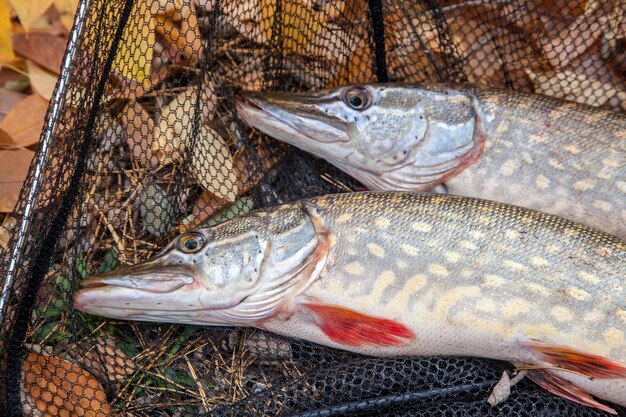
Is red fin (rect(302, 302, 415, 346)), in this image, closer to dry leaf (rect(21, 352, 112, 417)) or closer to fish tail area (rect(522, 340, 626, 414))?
fish tail area (rect(522, 340, 626, 414))

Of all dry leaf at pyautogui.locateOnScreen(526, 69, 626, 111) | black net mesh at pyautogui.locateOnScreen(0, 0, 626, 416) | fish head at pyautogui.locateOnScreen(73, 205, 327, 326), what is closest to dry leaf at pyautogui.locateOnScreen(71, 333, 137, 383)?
black net mesh at pyautogui.locateOnScreen(0, 0, 626, 416)

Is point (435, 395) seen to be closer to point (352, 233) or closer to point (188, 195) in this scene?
point (352, 233)

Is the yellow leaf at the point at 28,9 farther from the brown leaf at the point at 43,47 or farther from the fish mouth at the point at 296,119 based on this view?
the fish mouth at the point at 296,119

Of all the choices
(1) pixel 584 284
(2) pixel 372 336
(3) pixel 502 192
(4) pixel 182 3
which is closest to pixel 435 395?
(2) pixel 372 336

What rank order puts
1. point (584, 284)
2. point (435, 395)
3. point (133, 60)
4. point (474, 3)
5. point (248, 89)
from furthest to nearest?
point (474, 3) < point (248, 89) < point (133, 60) < point (435, 395) < point (584, 284)

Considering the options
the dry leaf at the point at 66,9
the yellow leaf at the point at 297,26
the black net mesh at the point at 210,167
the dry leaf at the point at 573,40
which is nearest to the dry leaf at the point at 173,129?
the black net mesh at the point at 210,167

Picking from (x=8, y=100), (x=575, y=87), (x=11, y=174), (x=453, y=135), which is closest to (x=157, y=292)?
(x=11, y=174)

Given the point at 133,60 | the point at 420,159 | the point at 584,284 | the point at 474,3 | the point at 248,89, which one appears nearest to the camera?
the point at 584,284
